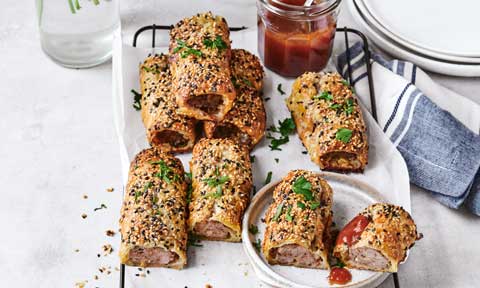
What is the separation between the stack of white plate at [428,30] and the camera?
4949 mm

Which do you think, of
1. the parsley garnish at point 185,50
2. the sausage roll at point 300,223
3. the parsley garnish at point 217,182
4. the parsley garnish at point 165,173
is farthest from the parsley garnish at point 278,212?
the parsley garnish at point 185,50

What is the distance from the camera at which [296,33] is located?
463cm

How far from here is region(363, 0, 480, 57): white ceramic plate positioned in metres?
5.06

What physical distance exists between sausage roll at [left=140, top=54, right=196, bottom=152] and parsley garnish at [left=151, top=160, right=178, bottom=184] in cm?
27

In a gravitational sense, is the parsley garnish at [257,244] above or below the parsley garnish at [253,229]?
below

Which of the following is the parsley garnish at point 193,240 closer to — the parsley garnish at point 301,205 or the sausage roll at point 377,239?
the parsley garnish at point 301,205

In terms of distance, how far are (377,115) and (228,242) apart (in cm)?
125

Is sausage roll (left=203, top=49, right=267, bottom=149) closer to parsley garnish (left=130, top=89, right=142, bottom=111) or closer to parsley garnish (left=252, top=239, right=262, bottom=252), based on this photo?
parsley garnish (left=130, top=89, right=142, bottom=111)

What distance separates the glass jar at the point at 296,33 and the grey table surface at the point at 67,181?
671 mm

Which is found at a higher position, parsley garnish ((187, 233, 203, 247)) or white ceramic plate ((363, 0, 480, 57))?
white ceramic plate ((363, 0, 480, 57))

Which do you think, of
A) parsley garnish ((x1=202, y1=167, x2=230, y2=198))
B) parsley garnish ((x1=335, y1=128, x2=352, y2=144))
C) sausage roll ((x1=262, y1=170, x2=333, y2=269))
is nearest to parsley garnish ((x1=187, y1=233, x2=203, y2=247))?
parsley garnish ((x1=202, y1=167, x2=230, y2=198))

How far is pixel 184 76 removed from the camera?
4293 mm

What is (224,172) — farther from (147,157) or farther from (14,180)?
(14,180)

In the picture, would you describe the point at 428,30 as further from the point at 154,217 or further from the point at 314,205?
the point at 154,217
